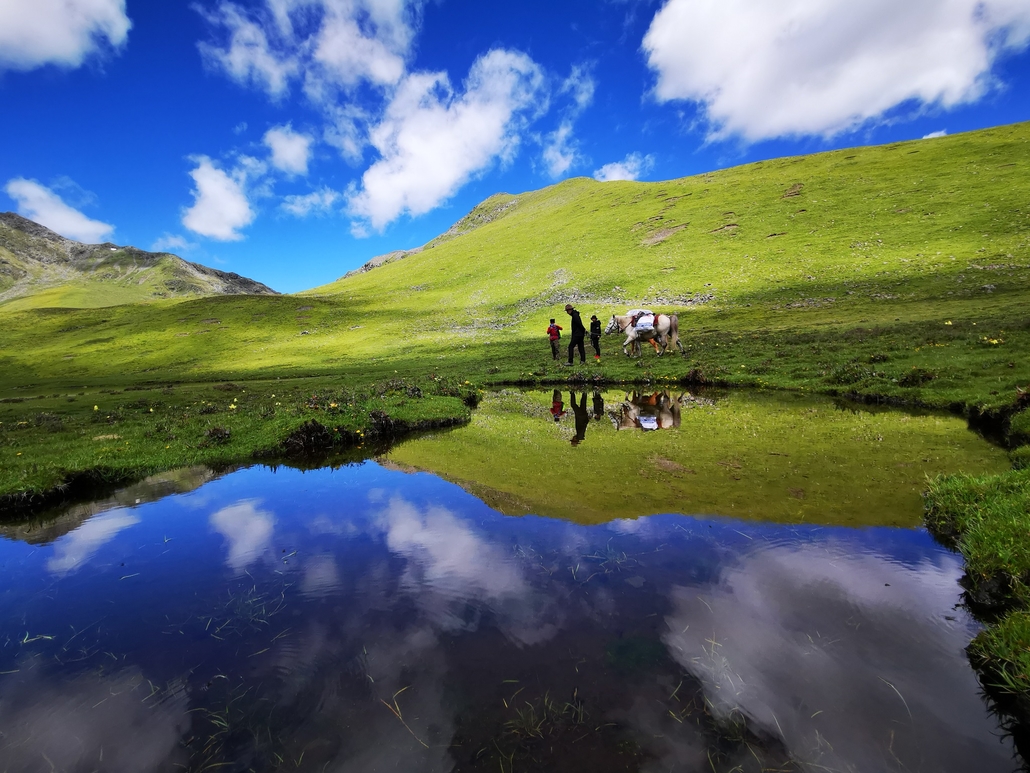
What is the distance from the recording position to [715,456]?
13.6m

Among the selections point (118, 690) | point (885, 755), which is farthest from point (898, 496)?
point (118, 690)

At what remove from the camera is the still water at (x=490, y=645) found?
457 centimetres

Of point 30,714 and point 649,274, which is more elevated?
point 649,274

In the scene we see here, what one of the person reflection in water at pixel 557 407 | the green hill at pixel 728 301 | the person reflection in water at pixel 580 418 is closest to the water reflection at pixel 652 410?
the person reflection in water at pixel 580 418

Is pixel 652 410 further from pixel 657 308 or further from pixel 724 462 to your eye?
pixel 657 308

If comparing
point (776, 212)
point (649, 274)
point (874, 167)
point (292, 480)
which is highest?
point (874, 167)

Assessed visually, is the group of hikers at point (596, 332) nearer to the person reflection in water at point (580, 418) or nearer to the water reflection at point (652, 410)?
the person reflection in water at point (580, 418)

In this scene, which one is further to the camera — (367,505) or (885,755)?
(367,505)

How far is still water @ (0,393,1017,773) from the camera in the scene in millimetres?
4566

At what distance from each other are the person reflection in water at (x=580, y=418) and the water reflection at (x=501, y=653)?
24.7 feet

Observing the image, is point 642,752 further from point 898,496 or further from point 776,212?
point 776,212

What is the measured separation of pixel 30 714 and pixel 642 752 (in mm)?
6823

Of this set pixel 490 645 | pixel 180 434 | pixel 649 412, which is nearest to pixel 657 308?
pixel 649 412

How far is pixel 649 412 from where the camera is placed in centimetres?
2064
